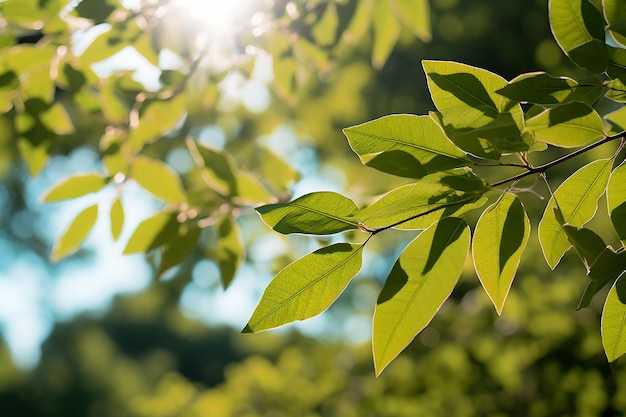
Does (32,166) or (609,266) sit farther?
(32,166)

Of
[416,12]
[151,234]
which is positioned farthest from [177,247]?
[416,12]

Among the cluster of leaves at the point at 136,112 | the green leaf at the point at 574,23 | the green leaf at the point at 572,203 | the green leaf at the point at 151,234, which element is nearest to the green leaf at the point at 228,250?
the cluster of leaves at the point at 136,112

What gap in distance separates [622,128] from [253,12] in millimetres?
1473

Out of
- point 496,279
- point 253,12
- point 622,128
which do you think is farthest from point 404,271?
point 253,12

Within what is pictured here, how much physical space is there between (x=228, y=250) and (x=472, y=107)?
0.80 metres

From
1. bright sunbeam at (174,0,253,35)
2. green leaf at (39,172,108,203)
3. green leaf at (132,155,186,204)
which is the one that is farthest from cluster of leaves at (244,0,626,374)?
bright sunbeam at (174,0,253,35)

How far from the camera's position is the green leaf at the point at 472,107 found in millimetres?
740

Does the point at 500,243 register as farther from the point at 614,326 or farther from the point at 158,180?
the point at 158,180

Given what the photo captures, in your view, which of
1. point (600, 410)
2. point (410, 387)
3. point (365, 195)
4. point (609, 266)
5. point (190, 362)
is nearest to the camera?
point (609, 266)

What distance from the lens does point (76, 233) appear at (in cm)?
156

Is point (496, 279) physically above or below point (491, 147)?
below

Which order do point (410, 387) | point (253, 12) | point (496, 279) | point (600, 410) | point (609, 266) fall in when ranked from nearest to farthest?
point (609, 266) < point (496, 279) < point (253, 12) < point (600, 410) < point (410, 387)

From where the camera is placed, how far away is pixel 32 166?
158 cm

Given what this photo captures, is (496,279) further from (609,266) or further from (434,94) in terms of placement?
(434,94)
